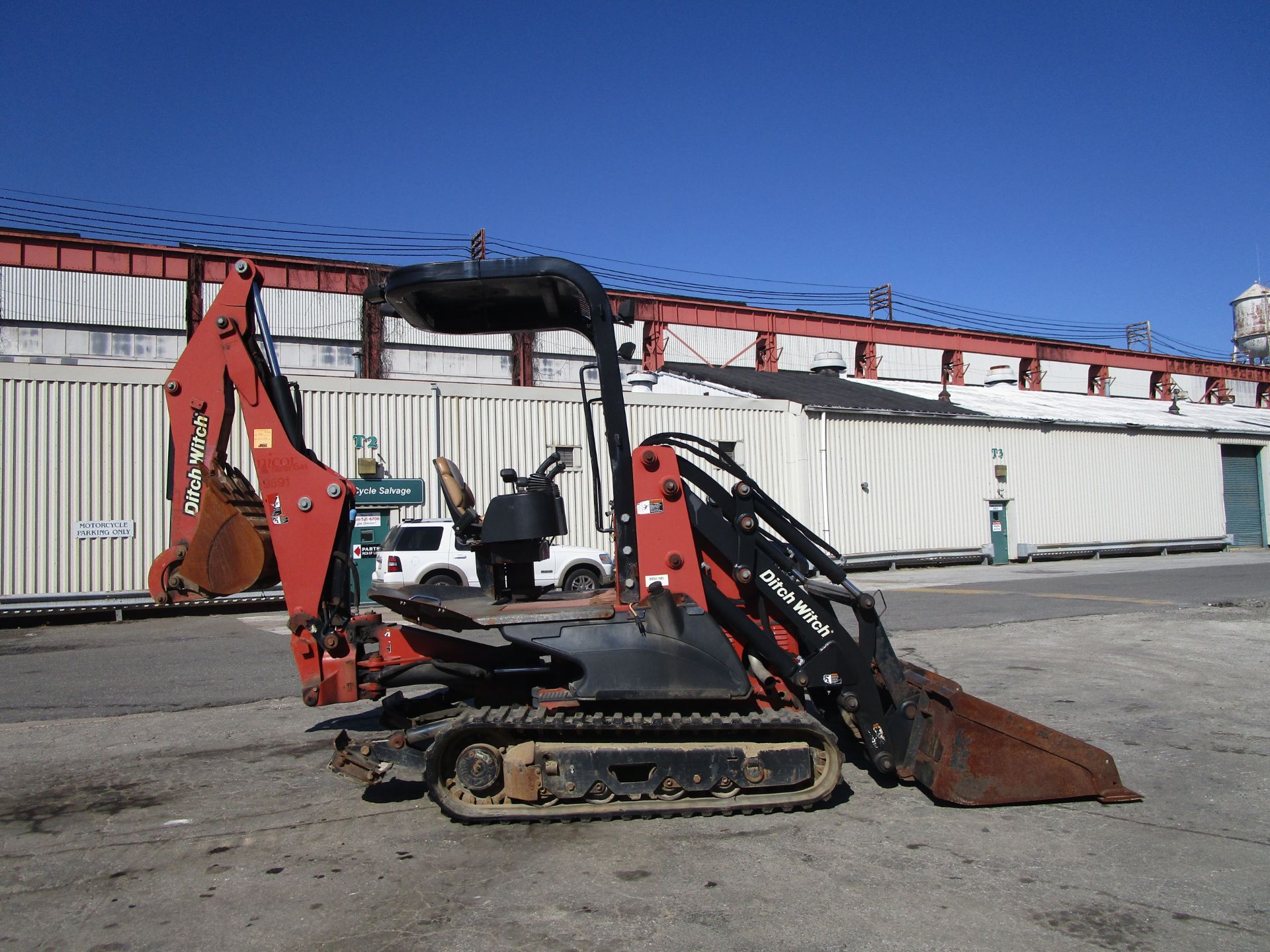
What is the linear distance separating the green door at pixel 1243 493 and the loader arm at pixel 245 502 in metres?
32.8

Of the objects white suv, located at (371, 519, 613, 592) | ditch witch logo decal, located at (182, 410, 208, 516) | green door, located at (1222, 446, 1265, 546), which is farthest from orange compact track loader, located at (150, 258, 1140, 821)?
green door, located at (1222, 446, 1265, 546)

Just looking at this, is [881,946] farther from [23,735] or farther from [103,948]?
[23,735]

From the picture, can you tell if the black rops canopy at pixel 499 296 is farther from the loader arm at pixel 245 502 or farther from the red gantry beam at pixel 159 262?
the red gantry beam at pixel 159 262

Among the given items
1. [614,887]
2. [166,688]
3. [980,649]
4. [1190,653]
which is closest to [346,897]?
[614,887]

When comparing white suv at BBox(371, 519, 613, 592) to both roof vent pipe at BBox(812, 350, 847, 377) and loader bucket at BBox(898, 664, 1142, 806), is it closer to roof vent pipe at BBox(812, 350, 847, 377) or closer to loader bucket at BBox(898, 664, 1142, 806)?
loader bucket at BBox(898, 664, 1142, 806)

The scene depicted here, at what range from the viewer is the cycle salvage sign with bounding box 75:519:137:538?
1612 centimetres

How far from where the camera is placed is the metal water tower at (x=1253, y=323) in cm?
5453

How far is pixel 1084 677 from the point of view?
8391mm

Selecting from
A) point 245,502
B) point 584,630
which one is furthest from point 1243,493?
point 245,502

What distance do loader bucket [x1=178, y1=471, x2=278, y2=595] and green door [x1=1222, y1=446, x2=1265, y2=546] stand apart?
108 feet

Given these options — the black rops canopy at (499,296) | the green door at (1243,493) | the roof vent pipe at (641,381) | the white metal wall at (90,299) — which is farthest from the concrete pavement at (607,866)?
the green door at (1243,493)

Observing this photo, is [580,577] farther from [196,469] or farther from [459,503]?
[196,469]

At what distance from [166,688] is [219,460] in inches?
182

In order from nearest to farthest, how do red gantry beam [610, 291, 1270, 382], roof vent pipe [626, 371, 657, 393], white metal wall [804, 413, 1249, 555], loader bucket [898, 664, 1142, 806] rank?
loader bucket [898, 664, 1142, 806]
roof vent pipe [626, 371, 657, 393]
white metal wall [804, 413, 1249, 555]
red gantry beam [610, 291, 1270, 382]
